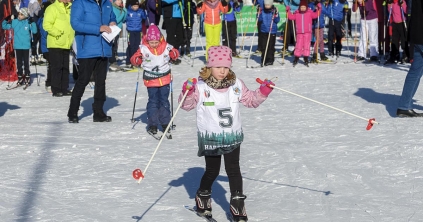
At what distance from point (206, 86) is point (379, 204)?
1.79 metres

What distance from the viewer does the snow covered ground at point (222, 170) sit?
649 centimetres

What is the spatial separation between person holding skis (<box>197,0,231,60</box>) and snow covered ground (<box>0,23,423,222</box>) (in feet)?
13.3

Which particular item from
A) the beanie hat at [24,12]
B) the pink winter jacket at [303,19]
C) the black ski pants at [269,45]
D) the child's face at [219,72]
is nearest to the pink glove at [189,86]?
the child's face at [219,72]

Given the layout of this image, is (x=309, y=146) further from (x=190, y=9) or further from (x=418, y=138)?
(x=190, y=9)

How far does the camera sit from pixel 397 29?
16656 millimetres

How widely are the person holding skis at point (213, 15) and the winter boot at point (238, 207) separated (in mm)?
11024

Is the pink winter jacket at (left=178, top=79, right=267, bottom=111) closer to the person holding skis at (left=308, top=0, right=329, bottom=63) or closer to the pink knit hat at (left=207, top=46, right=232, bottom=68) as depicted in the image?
the pink knit hat at (left=207, top=46, right=232, bottom=68)

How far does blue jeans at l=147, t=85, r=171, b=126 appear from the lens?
9789mm

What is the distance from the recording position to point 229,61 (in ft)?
19.4

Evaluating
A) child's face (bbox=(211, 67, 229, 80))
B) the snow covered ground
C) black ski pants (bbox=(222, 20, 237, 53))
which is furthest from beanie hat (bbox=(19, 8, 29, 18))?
child's face (bbox=(211, 67, 229, 80))

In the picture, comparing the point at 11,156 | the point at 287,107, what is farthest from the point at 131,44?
the point at 11,156

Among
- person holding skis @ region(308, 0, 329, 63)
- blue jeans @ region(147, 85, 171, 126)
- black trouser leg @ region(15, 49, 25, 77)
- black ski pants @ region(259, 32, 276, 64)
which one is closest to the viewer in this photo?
blue jeans @ region(147, 85, 171, 126)

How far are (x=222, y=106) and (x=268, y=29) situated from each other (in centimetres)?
1165

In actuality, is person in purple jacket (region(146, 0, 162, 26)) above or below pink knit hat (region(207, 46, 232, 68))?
below
